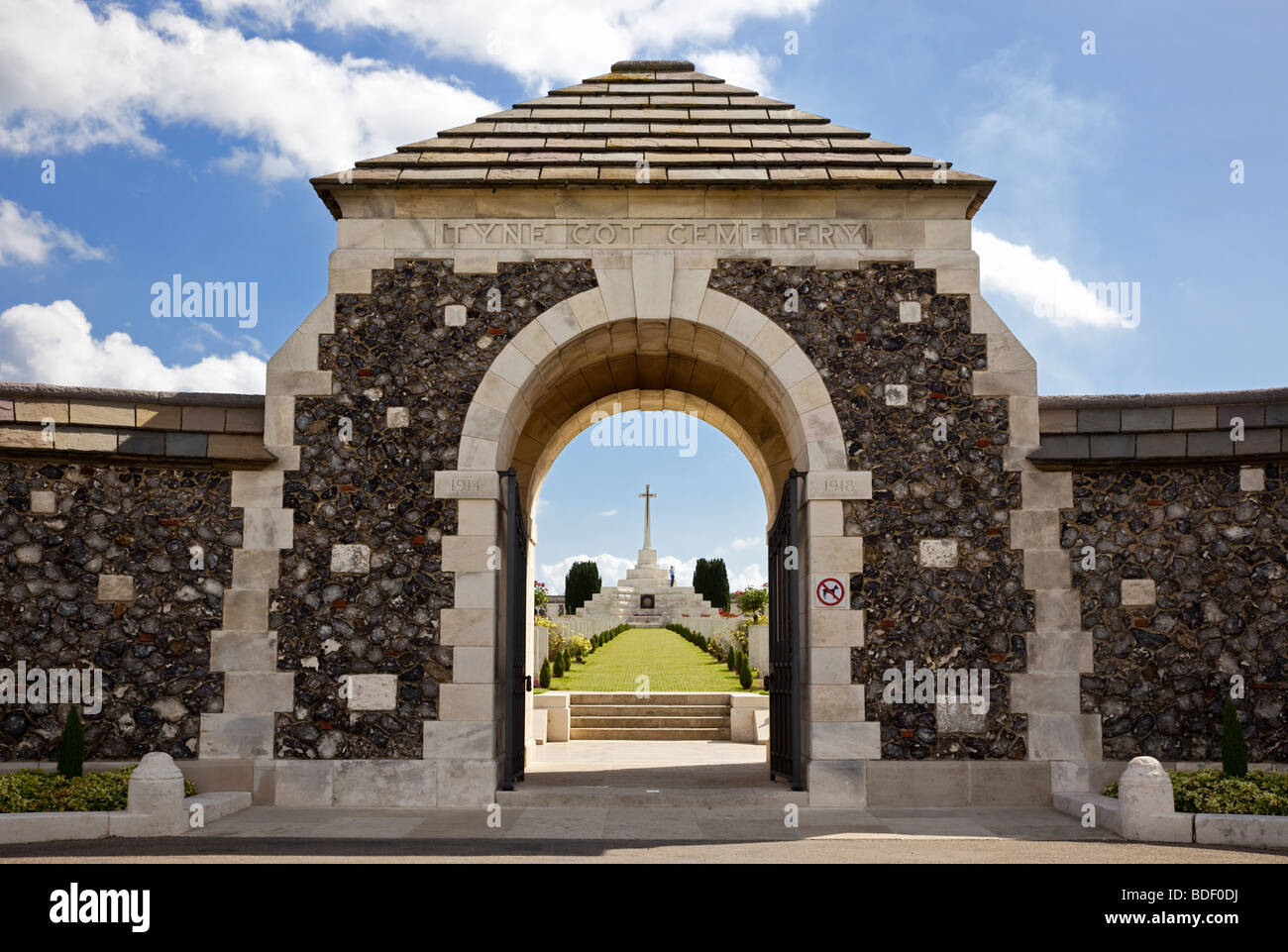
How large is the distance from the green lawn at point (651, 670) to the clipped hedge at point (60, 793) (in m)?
11.8

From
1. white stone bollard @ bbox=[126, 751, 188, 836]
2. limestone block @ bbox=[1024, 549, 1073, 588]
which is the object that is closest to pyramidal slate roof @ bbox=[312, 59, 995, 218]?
limestone block @ bbox=[1024, 549, 1073, 588]

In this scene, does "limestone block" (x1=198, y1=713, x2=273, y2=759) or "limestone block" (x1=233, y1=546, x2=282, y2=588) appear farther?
"limestone block" (x1=233, y1=546, x2=282, y2=588)

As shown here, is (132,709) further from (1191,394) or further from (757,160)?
(1191,394)

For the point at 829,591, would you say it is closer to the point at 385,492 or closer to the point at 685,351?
the point at 685,351

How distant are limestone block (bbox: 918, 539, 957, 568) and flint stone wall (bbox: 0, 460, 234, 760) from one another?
5.99 metres

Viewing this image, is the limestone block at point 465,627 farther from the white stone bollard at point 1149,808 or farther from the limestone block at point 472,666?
the white stone bollard at point 1149,808

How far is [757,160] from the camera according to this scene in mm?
9969

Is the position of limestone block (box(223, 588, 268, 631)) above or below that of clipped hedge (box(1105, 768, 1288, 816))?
above

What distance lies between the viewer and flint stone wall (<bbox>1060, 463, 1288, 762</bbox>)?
896 centimetres

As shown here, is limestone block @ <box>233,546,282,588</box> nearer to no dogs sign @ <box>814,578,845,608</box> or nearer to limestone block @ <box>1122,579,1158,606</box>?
no dogs sign @ <box>814,578,845,608</box>

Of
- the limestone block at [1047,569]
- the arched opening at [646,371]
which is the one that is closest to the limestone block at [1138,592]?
the limestone block at [1047,569]

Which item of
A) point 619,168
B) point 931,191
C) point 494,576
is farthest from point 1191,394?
point 494,576
